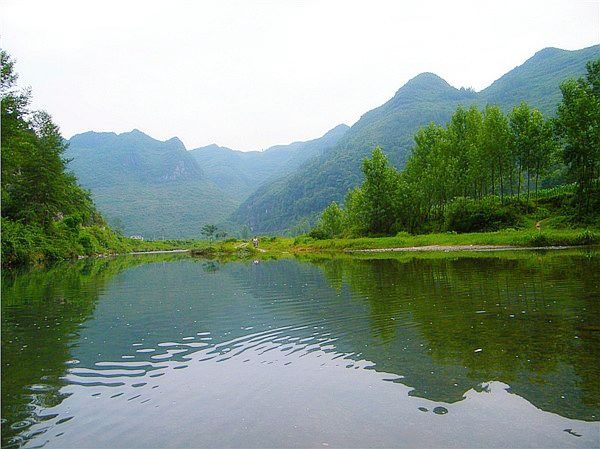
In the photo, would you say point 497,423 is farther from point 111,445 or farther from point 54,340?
point 54,340

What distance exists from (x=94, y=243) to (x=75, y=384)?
109520mm

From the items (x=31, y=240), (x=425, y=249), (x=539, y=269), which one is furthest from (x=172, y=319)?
(x=31, y=240)

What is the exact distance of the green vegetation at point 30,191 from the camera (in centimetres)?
4806

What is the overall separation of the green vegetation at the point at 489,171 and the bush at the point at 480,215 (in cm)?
14

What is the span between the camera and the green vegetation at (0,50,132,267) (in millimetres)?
48062

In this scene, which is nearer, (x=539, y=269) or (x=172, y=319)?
(x=172, y=319)

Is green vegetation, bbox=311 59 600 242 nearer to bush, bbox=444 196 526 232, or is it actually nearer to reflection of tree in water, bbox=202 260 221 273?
bush, bbox=444 196 526 232

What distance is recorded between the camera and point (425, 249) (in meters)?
62.5

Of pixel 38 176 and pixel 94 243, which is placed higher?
pixel 38 176

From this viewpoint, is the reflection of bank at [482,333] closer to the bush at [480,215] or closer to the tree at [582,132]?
the tree at [582,132]

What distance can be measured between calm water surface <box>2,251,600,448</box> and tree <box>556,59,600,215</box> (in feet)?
134

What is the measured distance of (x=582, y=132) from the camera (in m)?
54.6

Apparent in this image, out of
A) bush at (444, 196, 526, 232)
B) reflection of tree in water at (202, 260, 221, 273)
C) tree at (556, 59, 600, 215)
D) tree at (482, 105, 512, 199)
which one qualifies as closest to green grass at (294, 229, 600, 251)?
bush at (444, 196, 526, 232)

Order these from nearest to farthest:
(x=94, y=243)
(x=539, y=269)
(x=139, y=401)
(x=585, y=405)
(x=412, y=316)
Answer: (x=585, y=405) → (x=139, y=401) → (x=412, y=316) → (x=539, y=269) → (x=94, y=243)
